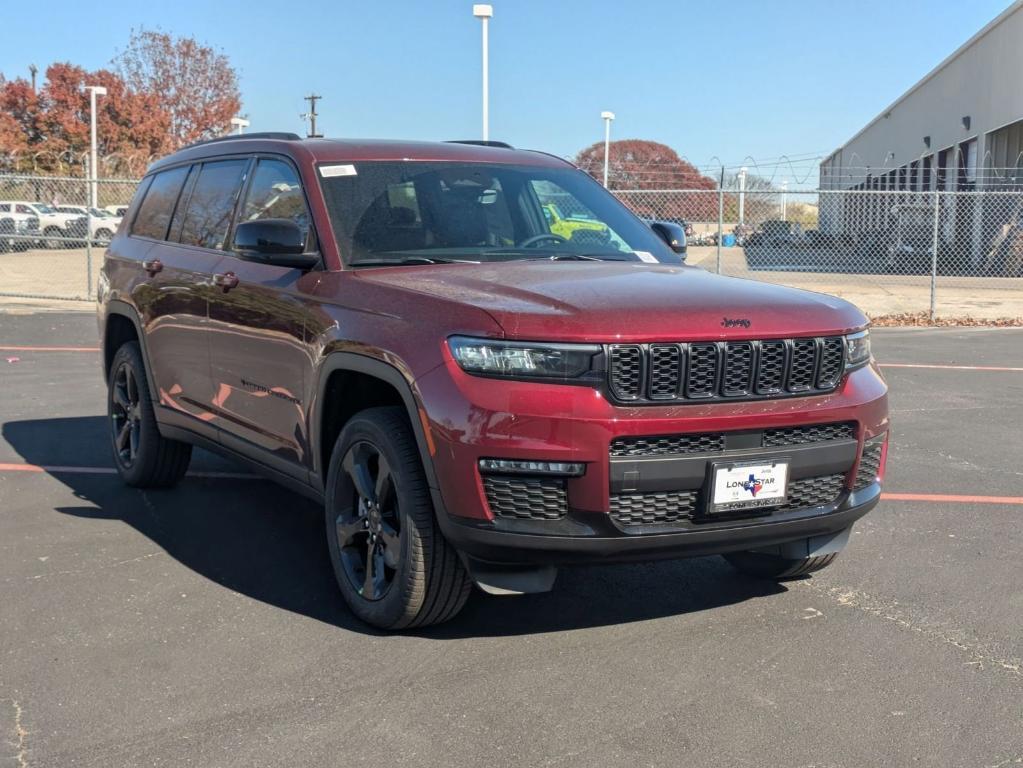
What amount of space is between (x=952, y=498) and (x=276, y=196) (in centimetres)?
401

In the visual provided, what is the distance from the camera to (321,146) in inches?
199

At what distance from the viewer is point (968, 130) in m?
34.5

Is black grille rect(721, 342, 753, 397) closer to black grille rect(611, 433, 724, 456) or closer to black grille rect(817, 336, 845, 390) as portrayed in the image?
black grille rect(611, 433, 724, 456)

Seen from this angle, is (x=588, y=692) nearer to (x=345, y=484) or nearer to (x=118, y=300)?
(x=345, y=484)

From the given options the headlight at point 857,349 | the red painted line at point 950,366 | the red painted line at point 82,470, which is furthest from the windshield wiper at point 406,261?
the red painted line at point 950,366

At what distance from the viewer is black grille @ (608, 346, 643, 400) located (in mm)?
3643

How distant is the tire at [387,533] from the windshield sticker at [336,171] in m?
1.22

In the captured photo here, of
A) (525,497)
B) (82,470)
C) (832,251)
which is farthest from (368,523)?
(832,251)

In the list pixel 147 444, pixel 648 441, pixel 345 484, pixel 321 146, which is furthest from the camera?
pixel 147 444

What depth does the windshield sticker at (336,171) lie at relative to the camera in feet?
16.0

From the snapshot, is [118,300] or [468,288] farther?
[118,300]

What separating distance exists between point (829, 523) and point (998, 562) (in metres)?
1.55

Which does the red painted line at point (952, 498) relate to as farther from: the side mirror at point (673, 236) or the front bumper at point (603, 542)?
the front bumper at point (603, 542)

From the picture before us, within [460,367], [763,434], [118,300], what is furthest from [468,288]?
[118,300]
